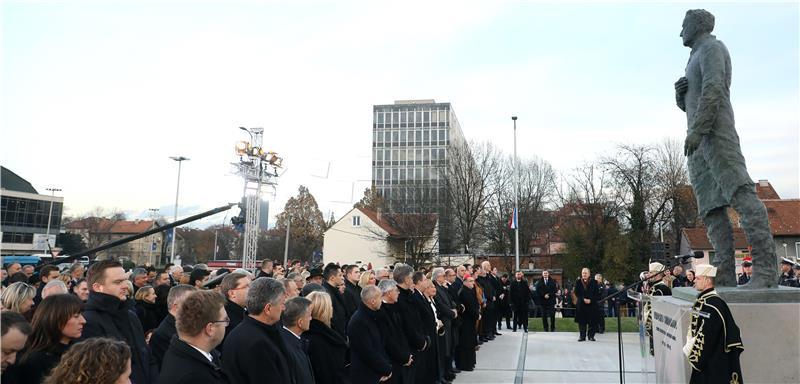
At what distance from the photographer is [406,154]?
89.5m

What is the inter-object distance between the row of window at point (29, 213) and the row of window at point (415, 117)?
49.3 metres

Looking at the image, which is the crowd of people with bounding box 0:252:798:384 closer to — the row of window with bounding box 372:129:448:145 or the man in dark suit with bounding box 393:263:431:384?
the man in dark suit with bounding box 393:263:431:384

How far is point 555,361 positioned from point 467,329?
6.48 ft

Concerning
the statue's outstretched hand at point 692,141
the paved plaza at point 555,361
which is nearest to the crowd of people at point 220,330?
the paved plaza at point 555,361

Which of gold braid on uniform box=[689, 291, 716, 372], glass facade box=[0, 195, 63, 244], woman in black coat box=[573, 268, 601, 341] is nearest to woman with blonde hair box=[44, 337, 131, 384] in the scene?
gold braid on uniform box=[689, 291, 716, 372]

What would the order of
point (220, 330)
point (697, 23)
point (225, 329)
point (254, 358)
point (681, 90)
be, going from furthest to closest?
point (681, 90) < point (697, 23) < point (225, 329) < point (254, 358) < point (220, 330)

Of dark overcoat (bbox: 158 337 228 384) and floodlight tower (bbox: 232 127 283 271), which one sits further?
floodlight tower (bbox: 232 127 283 271)

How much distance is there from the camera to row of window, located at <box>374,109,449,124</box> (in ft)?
290

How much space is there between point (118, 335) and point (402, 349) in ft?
10.0

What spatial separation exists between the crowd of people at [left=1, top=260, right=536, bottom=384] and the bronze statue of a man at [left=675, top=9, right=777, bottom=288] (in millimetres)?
3859

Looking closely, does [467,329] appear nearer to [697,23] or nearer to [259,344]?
[697,23]

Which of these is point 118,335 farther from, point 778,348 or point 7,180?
point 7,180

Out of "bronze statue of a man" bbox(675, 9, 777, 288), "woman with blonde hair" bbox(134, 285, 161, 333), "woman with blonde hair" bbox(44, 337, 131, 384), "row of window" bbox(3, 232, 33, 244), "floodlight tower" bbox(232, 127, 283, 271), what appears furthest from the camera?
"row of window" bbox(3, 232, 33, 244)

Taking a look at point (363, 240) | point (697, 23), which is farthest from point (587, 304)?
point (363, 240)
